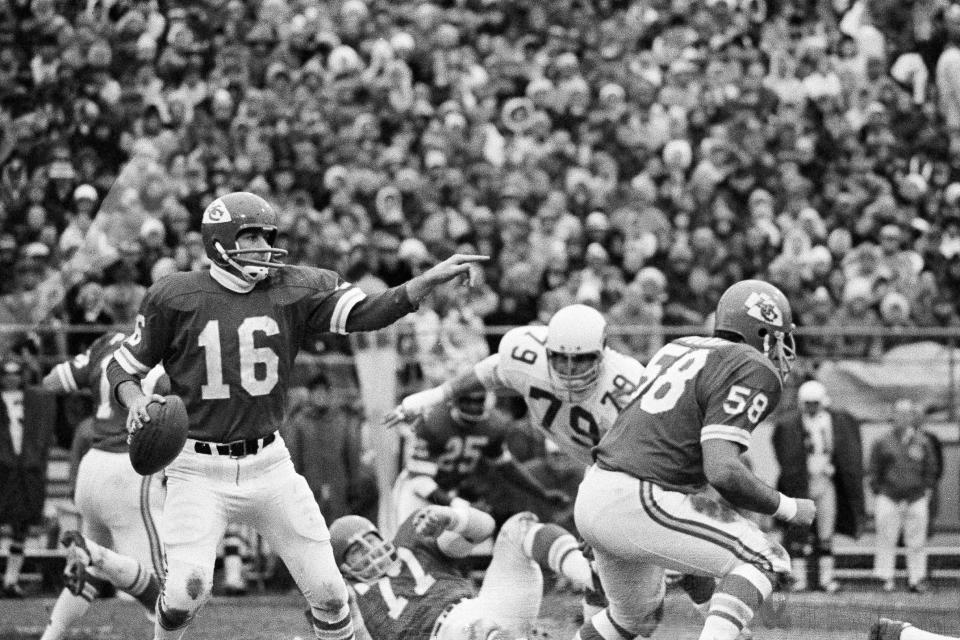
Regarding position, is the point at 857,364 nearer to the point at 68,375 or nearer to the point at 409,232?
the point at 409,232

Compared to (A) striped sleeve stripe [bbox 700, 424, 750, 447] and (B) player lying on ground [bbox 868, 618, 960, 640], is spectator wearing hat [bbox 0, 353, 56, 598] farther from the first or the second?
(B) player lying on ground [bbox 868, 618, 960, 640]

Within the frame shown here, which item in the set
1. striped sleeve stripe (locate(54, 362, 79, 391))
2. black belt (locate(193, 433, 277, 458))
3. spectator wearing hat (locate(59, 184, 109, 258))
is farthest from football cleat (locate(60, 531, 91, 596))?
spectator wearing hat (locate(59, 184, 109, 258))

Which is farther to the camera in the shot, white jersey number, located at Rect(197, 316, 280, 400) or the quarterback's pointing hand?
white jersey number, located at Rect(197, 316, 280, 400)

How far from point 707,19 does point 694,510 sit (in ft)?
34.3

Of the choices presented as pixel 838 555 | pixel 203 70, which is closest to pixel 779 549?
pixel 838 555

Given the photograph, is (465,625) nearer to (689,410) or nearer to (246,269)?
(689,410)

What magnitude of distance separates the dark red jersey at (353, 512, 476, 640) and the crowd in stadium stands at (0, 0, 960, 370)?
489 centimetres

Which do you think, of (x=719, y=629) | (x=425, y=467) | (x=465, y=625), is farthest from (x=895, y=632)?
(x=425, y=467)

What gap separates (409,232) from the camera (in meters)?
13.4

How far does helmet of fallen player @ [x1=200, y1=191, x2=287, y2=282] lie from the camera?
6.80 meters

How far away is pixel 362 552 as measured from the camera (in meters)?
6.96

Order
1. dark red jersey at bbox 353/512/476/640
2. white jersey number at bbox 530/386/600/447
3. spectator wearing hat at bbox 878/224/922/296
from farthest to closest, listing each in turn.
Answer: spectator wearing hat at bbox 878/224/922/296, white jersey number at bbox 530/386/600/447, dark red jersey at bbox 353/512/476/640

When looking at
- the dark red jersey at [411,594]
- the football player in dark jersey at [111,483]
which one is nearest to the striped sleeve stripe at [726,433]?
the dark red jersey at [411,594]

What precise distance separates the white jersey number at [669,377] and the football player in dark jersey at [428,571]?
1106 millimetres
